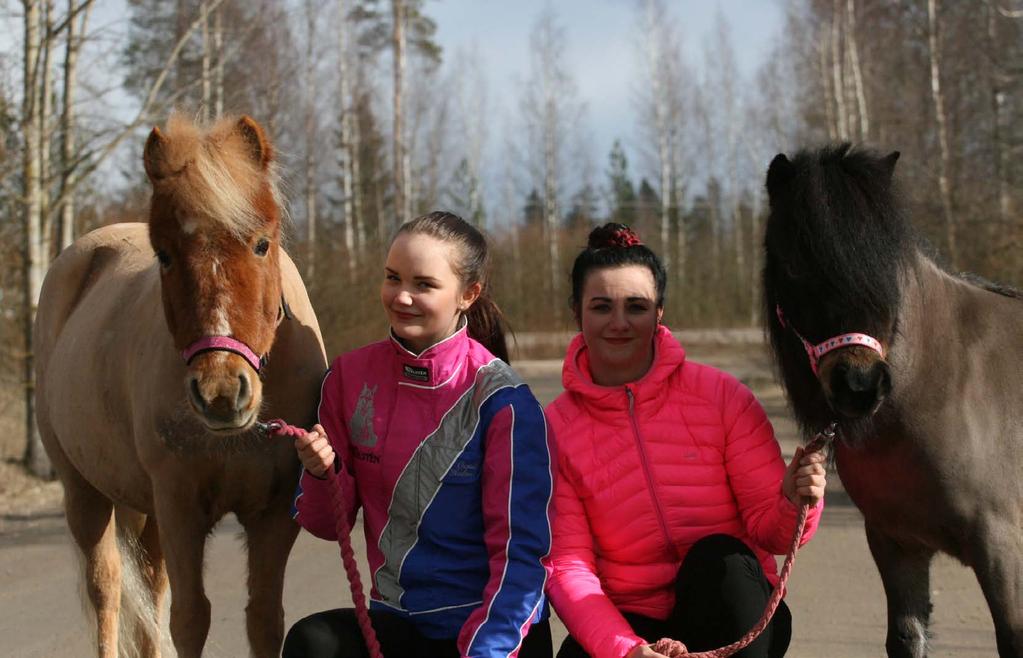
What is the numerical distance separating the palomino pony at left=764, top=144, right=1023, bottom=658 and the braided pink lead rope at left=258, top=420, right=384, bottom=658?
128 cm

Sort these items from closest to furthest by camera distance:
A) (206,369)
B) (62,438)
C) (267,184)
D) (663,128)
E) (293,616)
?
(206,369)
(267,184)
(62,438)
(293,616)
(663,128)

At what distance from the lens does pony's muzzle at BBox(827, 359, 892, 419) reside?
7.77 feet

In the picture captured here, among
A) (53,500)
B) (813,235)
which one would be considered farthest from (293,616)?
(53,500)

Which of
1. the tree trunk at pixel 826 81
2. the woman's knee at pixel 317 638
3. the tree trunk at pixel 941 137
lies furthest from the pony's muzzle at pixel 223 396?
the tree trunk at pixel 826 81

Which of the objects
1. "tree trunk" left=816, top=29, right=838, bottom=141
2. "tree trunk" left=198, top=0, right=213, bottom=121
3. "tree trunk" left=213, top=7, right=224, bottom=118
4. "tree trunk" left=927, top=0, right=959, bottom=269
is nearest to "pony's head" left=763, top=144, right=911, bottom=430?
"tree trunk" left=198, top=0, right=213, bottom=121

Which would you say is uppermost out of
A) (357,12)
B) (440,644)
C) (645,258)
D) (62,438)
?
(357,12)

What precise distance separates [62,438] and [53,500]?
4377 mm

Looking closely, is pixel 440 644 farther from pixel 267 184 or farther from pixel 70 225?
pixel 70 225

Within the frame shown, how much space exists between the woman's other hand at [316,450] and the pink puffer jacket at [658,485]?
24.7 inches

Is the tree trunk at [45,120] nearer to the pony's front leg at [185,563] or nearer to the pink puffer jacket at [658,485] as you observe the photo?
the pony's front leg at [185,563]

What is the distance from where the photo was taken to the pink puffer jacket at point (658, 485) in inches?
97.3

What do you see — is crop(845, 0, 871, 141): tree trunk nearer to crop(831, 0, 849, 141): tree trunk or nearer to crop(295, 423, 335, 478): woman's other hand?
crop(831, 0, 849, 141): tree trunk

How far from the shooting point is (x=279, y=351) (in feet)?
9.21

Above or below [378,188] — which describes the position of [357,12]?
above
